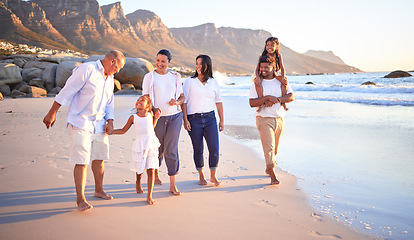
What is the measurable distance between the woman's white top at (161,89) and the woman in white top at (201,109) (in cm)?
38

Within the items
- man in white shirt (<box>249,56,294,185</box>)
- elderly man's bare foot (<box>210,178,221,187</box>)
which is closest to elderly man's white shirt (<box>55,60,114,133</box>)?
elderly man's bare foot (<box>210,178,221,187</box>)

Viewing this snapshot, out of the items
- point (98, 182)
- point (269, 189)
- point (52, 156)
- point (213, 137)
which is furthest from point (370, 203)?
point (52, 156)

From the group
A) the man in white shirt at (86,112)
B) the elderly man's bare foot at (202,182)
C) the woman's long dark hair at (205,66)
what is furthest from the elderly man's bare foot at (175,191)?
the woman's long dark hair at (205,66)

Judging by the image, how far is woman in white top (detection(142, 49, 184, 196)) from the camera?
4.02 metres

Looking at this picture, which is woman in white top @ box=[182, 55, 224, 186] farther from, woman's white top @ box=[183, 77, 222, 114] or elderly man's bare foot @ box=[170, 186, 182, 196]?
elderly man's bare foot @ box=[170, 186, 182, 196]

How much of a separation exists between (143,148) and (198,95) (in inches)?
50.4

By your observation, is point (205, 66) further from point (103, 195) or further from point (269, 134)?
point (103, 195)

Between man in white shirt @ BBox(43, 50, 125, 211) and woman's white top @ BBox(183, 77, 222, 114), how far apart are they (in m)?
1.18

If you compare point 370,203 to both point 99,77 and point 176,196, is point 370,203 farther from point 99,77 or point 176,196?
point 99,77

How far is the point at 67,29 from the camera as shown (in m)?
126

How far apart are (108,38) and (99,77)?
136 metres

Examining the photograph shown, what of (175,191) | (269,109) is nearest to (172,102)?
(175,191)

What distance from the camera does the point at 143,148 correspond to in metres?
3.54

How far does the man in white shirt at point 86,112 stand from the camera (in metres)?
3.29
